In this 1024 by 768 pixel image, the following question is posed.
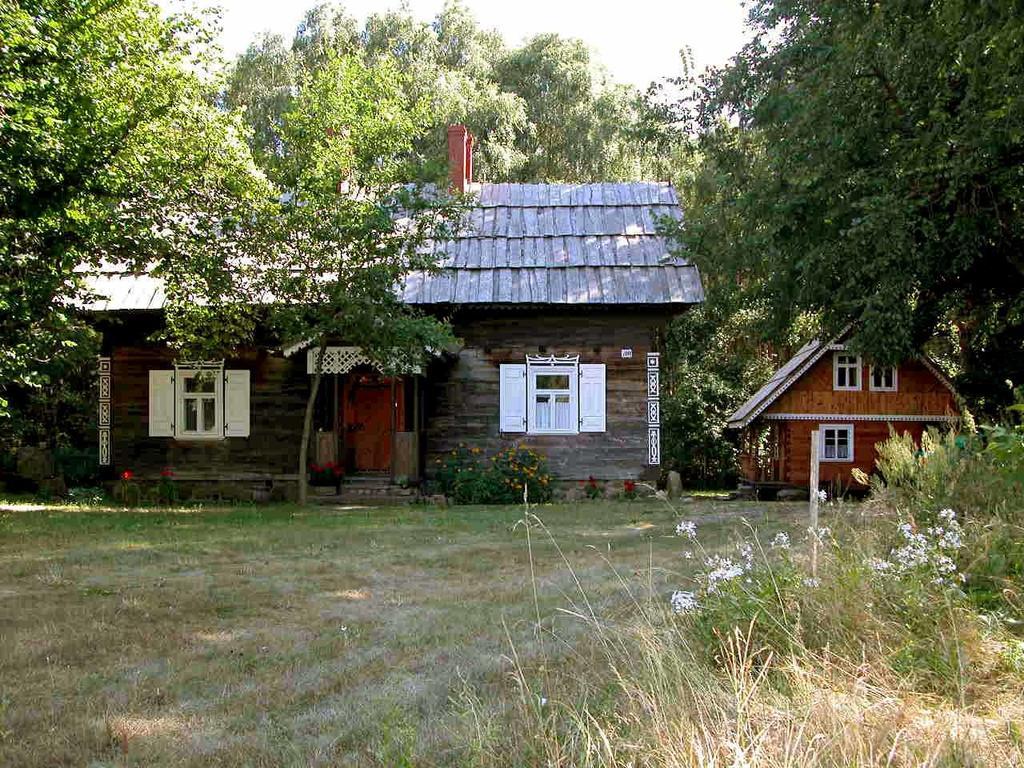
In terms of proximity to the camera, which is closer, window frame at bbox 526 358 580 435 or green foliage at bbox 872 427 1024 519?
green foliage at bbox 872 427 1024 519

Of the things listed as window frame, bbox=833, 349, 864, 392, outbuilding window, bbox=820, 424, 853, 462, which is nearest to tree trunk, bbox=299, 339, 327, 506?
outbuilding window, bbox=820, 424, 853, 462

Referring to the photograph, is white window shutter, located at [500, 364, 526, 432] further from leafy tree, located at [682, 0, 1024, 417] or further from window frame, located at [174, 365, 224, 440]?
window frame, located at [174, 365, 224, 440]

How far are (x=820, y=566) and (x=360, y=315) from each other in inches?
413

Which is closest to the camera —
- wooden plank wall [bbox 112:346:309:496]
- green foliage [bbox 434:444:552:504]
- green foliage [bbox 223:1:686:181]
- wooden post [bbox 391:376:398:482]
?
green foliage [bbox 434:444:552:504]

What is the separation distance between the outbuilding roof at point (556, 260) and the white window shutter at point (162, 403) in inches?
58.3

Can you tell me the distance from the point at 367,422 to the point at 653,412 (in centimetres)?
570

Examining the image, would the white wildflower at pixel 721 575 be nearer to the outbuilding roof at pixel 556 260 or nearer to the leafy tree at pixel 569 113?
the outbuilding roof at pixel 556 260

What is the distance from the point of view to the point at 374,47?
30.2 metres

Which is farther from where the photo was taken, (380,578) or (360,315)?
(360,315)

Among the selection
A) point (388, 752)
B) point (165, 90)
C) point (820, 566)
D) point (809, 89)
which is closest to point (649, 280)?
point (809, 89)

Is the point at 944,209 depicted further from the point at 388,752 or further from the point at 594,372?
the point at 388,752

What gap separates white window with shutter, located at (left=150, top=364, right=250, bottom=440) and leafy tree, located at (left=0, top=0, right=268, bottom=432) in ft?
14.5

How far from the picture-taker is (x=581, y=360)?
59.7ft

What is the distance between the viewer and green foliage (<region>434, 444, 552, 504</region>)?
17016 millimetres
